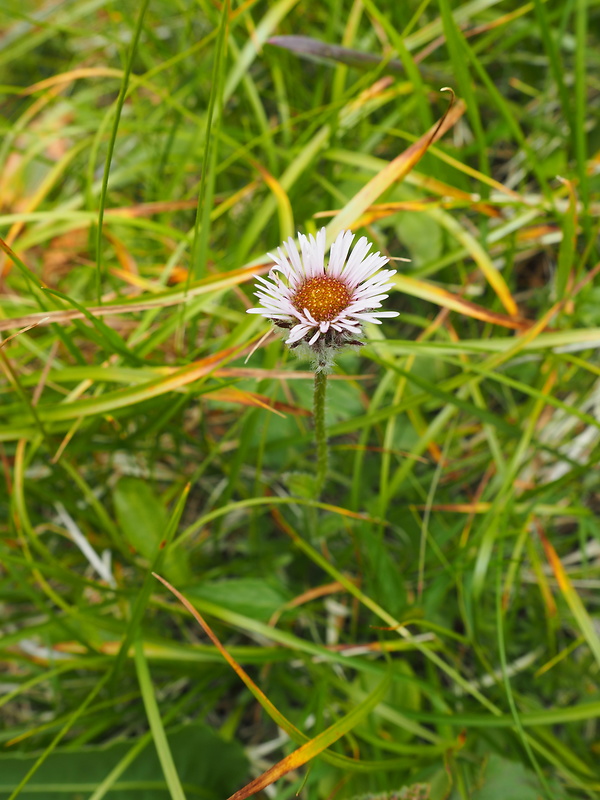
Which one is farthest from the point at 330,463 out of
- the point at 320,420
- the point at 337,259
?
the point at 337,259

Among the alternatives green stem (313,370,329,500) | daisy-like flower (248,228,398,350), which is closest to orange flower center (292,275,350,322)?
daisy-like flower (248,228,398,350)

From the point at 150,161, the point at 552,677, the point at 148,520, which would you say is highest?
the point at 150,161

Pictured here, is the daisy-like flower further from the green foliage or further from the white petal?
the green foliage

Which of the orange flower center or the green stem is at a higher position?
the orange flower center

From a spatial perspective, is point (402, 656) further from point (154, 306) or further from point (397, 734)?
point (154, 306)

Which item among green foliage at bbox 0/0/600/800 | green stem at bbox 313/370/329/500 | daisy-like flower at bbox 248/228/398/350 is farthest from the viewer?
green foliage at bbox 0/0/600/800

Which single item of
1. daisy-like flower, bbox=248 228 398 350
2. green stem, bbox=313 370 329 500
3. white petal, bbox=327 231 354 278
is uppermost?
white petal, bbox=327 231 354 278

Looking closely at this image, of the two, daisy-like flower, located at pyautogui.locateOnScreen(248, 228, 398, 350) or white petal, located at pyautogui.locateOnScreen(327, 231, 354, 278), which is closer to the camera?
daisy-like flower, located at pyautogui.locateOnScreen(248, 228, 398, 350)

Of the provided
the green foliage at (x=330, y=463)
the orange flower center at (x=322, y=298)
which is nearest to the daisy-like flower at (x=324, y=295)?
the orange flower center at (x=322, y=298)

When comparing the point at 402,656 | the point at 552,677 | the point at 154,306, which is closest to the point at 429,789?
the point at 402,656
